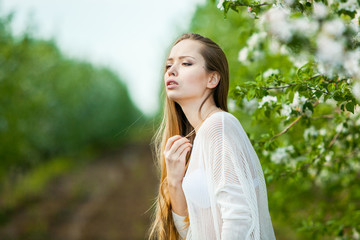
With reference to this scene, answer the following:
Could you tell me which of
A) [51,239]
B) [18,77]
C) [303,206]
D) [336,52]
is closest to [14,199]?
[51,239]

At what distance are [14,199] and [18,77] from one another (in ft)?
24.9

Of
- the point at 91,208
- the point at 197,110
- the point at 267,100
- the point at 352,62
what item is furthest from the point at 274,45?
the point at 91,208

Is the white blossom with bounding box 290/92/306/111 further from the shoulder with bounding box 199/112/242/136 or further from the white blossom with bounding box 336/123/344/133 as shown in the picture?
the shoulder with bounding box 199/112/242/136

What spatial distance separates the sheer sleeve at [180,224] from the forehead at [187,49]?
3.45 ft

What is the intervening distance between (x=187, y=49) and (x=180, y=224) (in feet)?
3.79

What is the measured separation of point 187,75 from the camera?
2488 mm

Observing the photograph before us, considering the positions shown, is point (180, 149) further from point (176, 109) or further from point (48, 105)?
Answer: point (48, 105)

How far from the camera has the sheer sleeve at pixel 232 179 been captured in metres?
2.00

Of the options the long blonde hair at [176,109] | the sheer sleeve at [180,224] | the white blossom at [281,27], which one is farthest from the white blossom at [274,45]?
the sheer sleeve at [180,224]

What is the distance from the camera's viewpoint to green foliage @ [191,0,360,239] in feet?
5.46

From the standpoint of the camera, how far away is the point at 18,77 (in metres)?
12.5

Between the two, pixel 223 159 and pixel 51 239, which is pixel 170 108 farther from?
pixel 51 239

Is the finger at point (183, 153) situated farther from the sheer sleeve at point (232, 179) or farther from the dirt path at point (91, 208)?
the dirt path at point (91, 208)

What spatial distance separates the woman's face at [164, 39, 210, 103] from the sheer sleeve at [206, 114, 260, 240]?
1.12 ft
